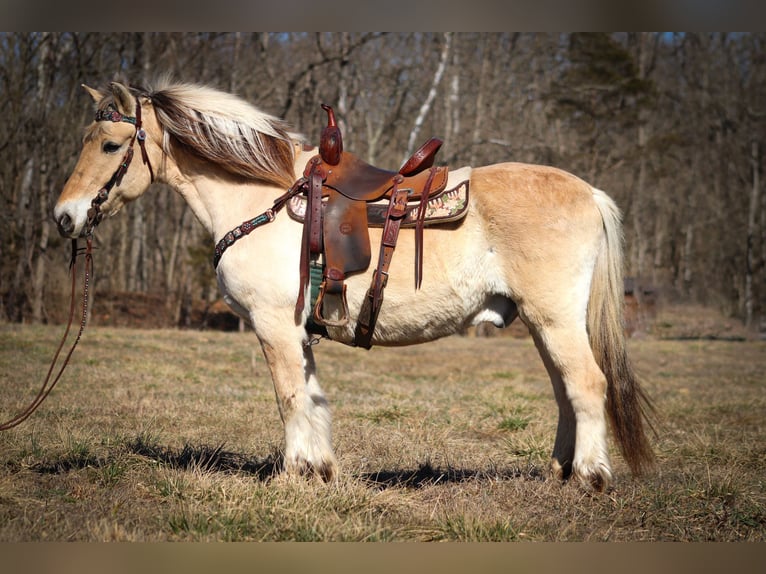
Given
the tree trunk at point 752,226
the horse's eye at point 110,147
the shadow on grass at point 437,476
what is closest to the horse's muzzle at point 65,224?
the horse's eye at point 110,147

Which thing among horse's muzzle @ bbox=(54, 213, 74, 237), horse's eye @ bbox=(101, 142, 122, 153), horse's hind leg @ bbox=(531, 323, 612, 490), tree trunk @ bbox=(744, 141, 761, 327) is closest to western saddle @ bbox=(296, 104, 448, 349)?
horse's hind leg @ bbox=(531, 323, 612, 490)

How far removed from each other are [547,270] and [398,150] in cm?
1974

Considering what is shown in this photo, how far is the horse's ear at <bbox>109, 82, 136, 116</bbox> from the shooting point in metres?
4.46

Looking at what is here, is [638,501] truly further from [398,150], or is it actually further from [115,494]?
[398,150]

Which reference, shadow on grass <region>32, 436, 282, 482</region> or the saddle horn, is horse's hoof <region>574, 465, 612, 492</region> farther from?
the saddle horn

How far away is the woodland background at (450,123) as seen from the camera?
1764cm

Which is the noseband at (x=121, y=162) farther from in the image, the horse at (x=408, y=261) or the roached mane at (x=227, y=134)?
the roached mane at (x=227, y=134)

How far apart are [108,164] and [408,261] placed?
83.1 inches

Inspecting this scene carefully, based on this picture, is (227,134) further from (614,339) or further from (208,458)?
(614,339)

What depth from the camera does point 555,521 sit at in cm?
388

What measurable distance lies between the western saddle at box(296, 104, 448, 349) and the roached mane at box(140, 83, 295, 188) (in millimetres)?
339

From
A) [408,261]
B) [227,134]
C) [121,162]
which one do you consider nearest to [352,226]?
[408,261]

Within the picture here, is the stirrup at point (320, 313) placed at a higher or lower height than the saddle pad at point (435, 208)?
lower

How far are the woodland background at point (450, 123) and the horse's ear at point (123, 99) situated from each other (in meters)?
8.91
